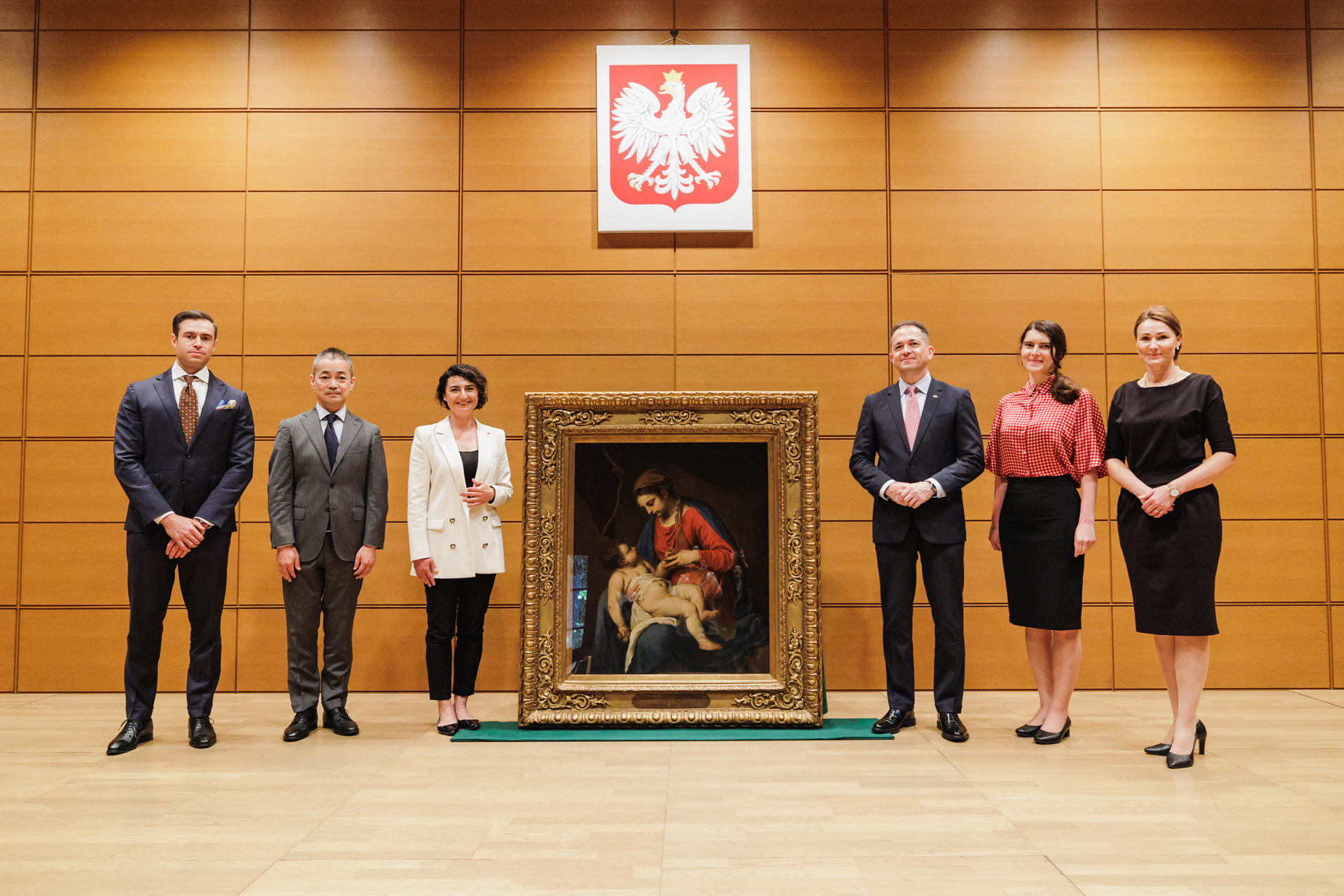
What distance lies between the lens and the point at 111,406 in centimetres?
478

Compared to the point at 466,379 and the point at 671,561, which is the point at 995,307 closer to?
the point at 671,561

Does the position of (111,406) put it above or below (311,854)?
above

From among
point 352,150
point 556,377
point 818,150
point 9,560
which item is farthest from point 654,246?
point 9,560

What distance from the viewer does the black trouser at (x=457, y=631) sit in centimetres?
374

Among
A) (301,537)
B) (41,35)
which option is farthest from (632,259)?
(41,35)

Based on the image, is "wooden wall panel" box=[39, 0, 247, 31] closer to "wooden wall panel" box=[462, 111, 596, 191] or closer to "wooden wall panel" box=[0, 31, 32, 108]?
"wooden wall panel" box=[0, 31, 32, 108]

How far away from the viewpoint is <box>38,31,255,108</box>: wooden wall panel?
4906 millimetres

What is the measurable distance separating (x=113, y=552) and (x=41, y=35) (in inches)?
121

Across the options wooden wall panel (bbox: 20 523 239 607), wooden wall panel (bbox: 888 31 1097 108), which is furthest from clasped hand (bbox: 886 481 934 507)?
wooden wall panel (bbox: 20 523 239 607)

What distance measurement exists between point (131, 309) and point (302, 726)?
2.76 meters

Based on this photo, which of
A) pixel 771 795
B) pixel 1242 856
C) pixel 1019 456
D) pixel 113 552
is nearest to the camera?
pixel 1242 856

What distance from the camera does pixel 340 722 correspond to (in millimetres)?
3711

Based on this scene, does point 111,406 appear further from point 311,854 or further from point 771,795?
point 771,795

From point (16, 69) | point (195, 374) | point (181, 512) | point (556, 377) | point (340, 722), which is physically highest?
point (16, 69)
